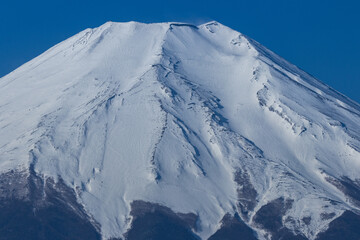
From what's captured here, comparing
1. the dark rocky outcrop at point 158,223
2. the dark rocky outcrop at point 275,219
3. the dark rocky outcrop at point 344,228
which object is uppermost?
the dark rocky outcrop at point 158,223

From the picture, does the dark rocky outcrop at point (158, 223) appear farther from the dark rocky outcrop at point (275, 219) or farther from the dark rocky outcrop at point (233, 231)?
the dark rocky outcrop at point (275, 219)

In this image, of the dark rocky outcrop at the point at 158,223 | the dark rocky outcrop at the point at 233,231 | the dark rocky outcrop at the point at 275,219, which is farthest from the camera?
the dark rocky outcrop at the point at 275,219

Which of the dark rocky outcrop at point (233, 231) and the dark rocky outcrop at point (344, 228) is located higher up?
the dark rocky outcrop at point (233, 231)

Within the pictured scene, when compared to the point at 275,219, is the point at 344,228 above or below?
below

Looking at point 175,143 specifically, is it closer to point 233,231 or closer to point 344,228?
point 233,231

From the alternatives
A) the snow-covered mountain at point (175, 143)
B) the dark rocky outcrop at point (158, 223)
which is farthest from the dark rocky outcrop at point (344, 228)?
the dark rocky outcrop at point (158, 223)

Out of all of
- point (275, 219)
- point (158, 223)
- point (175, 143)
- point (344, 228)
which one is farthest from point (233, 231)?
point (175, 143)

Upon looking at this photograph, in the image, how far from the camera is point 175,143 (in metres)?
78.4

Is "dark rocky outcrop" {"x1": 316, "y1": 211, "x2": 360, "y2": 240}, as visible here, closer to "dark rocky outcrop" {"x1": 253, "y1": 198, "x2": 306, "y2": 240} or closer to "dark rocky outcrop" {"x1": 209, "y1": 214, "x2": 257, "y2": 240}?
"dark rocky outcrop" {"x1": 253, "y1": 198, "x2": 306, "y2": 240}

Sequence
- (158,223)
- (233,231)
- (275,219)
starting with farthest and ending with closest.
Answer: (275,219)
(158,223)
(233,231)

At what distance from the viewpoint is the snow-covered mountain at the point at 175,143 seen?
69.1 m

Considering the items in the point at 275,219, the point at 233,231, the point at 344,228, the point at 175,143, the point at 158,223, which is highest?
the point at 175,143

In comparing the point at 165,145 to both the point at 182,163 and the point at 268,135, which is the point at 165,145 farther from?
the point at 268,135

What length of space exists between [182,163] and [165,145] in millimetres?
2925
